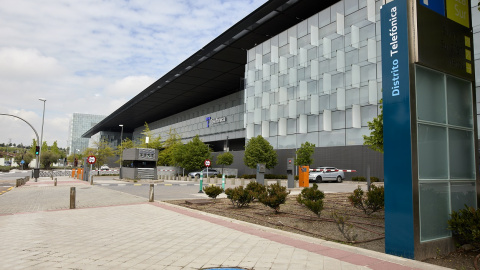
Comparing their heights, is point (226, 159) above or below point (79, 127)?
below

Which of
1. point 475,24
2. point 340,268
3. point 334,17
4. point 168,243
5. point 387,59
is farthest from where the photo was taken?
point 334,17

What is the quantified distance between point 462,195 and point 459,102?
1.89m

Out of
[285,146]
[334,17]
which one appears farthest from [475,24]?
[285,146]

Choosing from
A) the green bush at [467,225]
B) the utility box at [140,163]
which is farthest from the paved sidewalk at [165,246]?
the utility box at [140,163]

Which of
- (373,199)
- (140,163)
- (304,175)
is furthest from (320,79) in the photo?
(373,199)

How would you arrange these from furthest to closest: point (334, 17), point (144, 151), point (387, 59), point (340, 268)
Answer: point (144, 151) → point (334, 17) → point (387, 59) → point (340, 268)

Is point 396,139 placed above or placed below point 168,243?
above

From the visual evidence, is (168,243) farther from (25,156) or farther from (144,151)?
(25,156)

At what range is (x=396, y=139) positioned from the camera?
6.02 meters

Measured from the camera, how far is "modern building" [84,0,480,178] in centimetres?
3121

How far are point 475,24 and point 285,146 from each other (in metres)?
21.8

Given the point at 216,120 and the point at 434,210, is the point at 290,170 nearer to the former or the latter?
the point at 434,210

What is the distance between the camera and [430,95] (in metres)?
6.36

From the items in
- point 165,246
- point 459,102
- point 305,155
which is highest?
point 459,102
